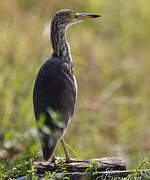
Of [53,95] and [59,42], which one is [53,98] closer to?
[53,95]

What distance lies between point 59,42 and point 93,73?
13.5 ft

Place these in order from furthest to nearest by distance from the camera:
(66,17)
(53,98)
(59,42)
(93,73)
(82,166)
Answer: (93,73), (66,17), (59,42), (53,98), (82,166)

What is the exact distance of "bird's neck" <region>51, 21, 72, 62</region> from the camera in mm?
5820

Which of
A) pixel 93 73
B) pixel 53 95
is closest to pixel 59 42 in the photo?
pixel 53 95

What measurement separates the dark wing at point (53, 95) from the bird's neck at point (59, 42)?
0.37 meters

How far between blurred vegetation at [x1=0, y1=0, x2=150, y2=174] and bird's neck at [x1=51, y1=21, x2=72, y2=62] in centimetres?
102

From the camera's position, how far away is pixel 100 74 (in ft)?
33.2

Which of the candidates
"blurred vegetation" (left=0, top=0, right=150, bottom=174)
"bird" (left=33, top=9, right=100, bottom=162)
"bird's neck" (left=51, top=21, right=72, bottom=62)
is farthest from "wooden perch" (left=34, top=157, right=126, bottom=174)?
"bird's neck" (left=51, top=21, right=72, bottom=62)

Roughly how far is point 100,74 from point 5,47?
2.57 metres

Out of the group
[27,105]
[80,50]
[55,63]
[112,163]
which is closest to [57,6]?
[80,50]

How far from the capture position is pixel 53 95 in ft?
16.7

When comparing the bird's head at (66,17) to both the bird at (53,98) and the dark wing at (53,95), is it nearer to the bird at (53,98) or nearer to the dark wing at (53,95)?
the bird at (53,98)

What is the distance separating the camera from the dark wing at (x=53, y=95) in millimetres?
4922

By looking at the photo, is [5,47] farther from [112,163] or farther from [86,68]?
[112,163]
